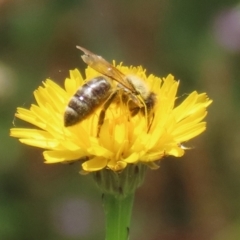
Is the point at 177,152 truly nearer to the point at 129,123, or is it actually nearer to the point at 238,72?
the point at 129,123

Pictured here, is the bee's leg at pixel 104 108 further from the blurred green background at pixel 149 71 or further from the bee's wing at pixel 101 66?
the blurred green background at pixel 149 71

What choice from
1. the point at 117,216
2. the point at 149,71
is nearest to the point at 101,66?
the point at 117,216

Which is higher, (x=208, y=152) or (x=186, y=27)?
(x=186, y=27)

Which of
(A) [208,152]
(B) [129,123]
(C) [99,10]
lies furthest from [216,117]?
(B) [129,123]

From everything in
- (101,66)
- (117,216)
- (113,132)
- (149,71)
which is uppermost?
(149,71)

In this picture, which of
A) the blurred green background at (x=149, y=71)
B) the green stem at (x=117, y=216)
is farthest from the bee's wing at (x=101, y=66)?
the blurred green background at (x=149, y=71)

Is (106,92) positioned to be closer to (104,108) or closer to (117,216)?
(104,108)
